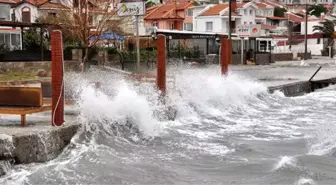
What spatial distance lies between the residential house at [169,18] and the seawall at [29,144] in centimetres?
6933

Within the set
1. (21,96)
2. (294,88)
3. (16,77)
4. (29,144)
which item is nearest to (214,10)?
(294,88)

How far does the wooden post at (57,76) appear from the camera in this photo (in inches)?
420

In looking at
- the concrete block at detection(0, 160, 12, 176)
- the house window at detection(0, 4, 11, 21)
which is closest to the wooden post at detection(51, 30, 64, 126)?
the concrete block at detection(0, 160, 12, 176)

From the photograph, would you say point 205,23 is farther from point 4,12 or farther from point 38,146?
point 38,146

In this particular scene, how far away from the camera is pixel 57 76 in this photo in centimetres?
1074

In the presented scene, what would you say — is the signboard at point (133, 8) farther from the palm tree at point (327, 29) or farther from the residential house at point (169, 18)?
the palm tree at point (327, 29)

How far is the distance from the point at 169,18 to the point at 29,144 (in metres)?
71.1

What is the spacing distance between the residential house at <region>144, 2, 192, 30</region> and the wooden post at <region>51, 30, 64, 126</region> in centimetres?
6877

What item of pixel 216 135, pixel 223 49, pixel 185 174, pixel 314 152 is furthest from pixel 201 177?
pixel 223 49

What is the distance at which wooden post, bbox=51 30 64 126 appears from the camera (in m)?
10.7

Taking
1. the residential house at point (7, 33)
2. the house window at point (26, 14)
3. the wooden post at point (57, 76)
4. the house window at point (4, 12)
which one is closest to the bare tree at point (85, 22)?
the residential house at point (7, 33)

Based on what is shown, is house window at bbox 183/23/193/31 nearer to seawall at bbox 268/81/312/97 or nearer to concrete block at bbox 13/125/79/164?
seawall at bbox 268/81/312/97

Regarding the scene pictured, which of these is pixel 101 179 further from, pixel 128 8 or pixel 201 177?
pixel 128 8

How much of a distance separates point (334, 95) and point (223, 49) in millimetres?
7528
